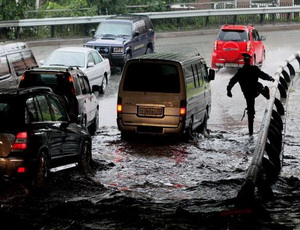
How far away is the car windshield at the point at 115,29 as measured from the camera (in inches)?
1423

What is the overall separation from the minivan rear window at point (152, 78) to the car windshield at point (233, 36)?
623 inches

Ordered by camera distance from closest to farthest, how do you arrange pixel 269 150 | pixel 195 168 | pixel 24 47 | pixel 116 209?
1. pixel 116 209
2. pixel 269 150
3. pixel 195 168
4. pixel 24 47

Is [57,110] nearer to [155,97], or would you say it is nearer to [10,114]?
[10,114]

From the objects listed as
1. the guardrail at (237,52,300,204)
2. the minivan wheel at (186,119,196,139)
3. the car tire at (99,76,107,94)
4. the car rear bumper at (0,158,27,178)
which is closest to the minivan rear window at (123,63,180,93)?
the minivan wheel at (186,119,196,139)

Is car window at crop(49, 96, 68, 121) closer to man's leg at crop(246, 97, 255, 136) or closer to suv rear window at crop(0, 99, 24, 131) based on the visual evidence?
suv rear window at crop(0, 99, 24, 131)

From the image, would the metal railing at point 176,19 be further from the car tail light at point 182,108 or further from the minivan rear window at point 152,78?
the car tail light at point 182,108

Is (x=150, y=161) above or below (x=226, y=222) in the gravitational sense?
below

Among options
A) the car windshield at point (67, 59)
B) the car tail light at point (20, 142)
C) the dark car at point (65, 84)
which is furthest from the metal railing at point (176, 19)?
the car tail light at point (20, 142)

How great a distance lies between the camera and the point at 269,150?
1493cm

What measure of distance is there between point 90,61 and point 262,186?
58.6ft

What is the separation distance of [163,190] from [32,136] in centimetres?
239

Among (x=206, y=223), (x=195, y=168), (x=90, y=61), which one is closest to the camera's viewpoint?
(x=206, y=223)

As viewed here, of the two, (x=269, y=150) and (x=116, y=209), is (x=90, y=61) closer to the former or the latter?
(x=269, y=150)

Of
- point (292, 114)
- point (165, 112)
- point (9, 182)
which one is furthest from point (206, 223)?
point (292, 114)
